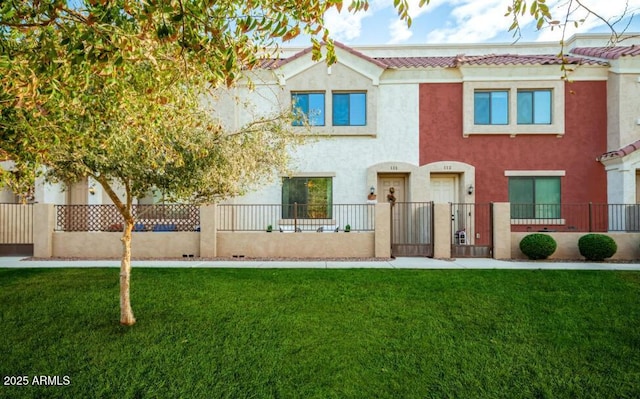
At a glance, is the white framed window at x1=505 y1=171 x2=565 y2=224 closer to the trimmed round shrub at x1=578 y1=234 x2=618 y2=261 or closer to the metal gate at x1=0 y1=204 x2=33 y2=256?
the trimmed round shrub at x1=578 y1=234 x2=618 y2=261

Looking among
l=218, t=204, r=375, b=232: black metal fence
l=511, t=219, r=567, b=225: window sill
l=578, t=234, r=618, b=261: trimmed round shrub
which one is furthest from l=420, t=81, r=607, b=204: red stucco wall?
l=218, t=204, r=375, b=232: black metal fence

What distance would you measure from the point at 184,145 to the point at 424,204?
31.1ft

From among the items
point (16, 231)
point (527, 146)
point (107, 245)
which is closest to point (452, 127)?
point (527, 146)

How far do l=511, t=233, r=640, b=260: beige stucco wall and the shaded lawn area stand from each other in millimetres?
3388

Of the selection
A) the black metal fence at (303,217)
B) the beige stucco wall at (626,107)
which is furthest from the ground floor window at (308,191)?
the beige stucco wall at (626,107)

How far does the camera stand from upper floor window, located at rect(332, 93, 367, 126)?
46.2 ft

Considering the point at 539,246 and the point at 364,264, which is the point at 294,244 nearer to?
the point at 364,264

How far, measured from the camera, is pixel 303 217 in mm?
13367

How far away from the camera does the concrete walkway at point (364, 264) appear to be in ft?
32.0

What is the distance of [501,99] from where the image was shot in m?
13.8

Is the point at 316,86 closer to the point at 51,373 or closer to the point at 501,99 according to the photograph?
the point at 501,99

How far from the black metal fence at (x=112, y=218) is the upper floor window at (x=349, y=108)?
663 cm

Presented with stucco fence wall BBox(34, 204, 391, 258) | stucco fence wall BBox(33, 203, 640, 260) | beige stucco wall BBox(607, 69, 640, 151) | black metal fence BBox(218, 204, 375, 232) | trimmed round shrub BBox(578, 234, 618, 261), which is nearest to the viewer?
trimmed round shrub BBox(578, 234, 618, 261)

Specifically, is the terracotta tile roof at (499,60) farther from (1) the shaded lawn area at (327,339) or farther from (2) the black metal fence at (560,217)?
(1) the shaded lawn area at (327,339)
